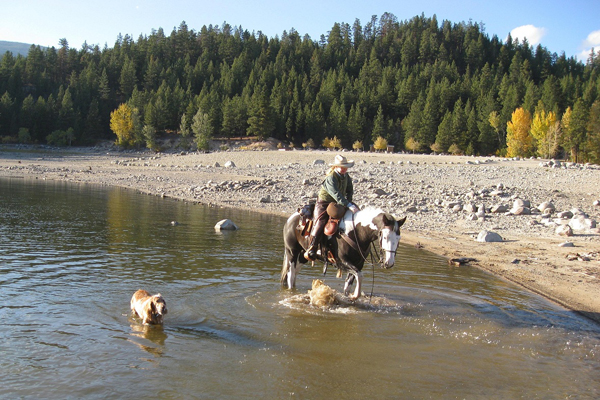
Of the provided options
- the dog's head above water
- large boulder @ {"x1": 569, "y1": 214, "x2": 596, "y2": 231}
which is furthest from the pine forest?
the dog's head above water

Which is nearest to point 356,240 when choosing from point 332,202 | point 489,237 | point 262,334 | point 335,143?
point 332,202

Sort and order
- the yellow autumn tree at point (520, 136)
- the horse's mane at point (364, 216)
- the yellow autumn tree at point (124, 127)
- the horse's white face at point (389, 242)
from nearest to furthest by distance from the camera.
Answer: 1. the horse's white face at point (389, 242)
2. the horse's mane at point (364, 216)
3. the yellow autumn tree at point (520, 136)
4. the yellow autumn tree at point (124, 127)

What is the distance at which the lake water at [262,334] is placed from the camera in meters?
5.80

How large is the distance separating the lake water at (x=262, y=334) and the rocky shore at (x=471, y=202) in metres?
1.50

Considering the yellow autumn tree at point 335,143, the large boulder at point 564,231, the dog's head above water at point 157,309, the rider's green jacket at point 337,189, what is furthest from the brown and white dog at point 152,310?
the yellow autumn tree at point 335,143

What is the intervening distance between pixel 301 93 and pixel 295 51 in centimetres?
4343

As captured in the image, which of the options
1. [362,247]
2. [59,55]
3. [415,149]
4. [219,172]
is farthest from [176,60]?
[362,247]

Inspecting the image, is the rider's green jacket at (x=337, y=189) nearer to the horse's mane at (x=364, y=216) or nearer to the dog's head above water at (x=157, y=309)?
the horse's mane at (x=364, y=216)

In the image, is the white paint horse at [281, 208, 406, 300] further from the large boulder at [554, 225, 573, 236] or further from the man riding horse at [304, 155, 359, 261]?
the large boulder at [554, 225, 573, 236]

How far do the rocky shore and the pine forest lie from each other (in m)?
43.5

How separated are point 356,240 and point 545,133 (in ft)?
245

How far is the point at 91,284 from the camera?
975cm

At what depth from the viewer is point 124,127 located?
88312 mm

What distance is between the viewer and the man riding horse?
363 inches
